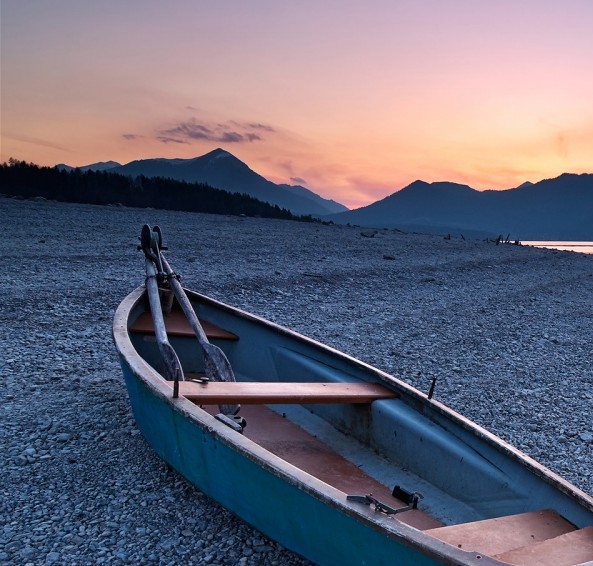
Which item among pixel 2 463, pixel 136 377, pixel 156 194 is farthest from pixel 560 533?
pixel 156 194

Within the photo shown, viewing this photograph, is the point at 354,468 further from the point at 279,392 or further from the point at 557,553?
the point at 557,553

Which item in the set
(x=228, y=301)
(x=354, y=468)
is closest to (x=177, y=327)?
(x=354, y=468)

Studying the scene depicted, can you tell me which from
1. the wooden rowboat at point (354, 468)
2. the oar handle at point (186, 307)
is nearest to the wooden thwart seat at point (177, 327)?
the oar handle at point (186, 307)

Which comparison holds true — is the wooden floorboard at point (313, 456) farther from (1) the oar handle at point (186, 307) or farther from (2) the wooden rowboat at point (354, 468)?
(1) the oar handle at point (186, 307)

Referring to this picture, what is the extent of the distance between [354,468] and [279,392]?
884mm

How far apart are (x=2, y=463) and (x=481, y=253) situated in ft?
92.7

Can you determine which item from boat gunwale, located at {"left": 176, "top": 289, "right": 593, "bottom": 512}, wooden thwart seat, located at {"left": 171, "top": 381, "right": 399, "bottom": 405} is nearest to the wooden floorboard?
wooden thwart seat, located at {"left": 171, "top": 381, "right": 399, "bottom": 405}

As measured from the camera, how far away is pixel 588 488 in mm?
5523

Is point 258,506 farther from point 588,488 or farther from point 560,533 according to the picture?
point 588,488

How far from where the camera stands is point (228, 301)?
12195 mm

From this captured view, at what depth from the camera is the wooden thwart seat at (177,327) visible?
671 centimetres

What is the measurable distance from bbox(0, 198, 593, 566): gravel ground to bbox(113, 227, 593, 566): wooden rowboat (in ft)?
1.37

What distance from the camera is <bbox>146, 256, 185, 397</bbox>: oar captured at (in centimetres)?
494

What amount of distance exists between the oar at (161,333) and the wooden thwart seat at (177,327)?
30 cm
